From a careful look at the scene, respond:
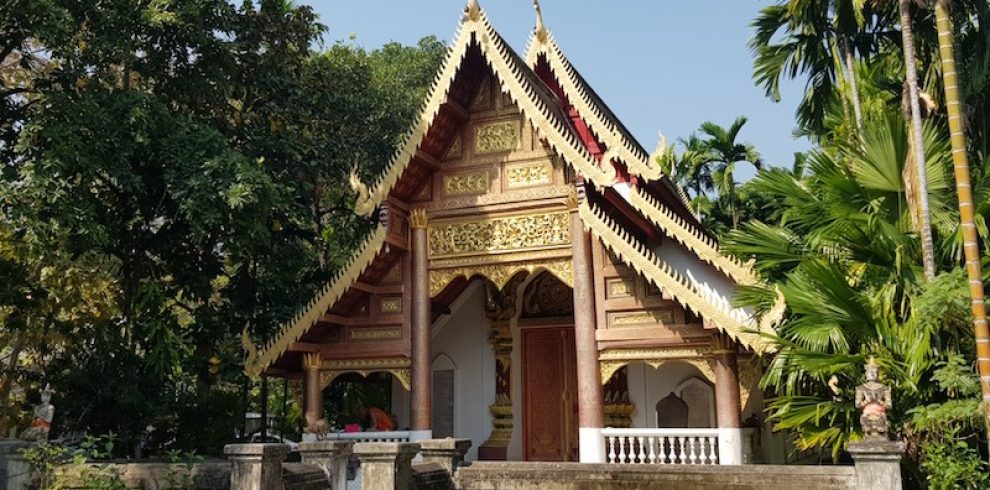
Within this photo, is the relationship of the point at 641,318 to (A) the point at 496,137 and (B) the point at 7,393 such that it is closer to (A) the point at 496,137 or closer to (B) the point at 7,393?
(A) the point at 496,137

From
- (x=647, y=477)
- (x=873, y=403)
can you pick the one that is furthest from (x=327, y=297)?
(x=873, y=403)

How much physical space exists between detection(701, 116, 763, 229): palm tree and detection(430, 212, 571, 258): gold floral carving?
14.6 meters

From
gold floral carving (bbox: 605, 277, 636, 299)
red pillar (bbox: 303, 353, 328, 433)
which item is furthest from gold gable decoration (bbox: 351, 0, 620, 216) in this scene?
red pillar (bbox: 303, 353, 328, 433)

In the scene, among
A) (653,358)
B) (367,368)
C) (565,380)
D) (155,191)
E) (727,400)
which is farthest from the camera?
(565,380)

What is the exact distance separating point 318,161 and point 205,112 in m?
2.06

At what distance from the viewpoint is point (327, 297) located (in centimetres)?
1099

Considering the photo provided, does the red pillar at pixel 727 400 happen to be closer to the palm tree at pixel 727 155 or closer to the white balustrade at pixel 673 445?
the white balustrade at pixel 673 445

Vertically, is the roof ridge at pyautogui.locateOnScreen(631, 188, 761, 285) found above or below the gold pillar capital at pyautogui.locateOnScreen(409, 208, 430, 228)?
below

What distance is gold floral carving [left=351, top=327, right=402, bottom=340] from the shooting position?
36.8 ft

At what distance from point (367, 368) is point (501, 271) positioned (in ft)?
7.26

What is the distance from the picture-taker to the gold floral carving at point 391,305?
11344mm

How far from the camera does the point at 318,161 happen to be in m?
14.9

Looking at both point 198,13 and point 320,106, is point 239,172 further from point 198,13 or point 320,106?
point 320,106

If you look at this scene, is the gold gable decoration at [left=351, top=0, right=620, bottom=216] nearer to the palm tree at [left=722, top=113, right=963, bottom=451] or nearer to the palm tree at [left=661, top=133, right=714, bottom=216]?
the palm tree at [left=722, top=113, right=963, bottom=451]
